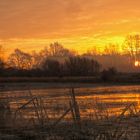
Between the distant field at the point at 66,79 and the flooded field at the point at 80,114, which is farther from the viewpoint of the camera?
the distant field at the point at 66,79

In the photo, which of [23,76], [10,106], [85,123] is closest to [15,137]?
[85,123]

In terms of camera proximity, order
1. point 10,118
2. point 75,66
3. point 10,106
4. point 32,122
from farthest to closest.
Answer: point 75,66 < point 10,106 < point 10,118 < point 32,122

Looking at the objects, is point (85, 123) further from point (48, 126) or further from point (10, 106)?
point (10, 106)

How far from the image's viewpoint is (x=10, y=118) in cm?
1652

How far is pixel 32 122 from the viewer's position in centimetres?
1533

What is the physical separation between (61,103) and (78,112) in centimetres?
132

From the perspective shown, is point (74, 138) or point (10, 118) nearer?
point (74, 138)

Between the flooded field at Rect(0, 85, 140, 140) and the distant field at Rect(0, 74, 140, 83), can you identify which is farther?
the distant field at Rect(0, 74, 140, 83)

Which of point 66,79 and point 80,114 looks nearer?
point 80,114

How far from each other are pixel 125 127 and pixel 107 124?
0.44 m

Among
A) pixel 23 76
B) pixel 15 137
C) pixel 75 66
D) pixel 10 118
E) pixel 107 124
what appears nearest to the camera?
pixel 107 124

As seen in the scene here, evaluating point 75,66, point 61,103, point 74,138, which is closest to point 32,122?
point 61,103

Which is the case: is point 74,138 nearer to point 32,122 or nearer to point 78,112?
point 78,112

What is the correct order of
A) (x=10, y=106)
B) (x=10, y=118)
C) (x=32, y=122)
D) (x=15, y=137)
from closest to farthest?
(x=15, y=137) → (x=32, y=122) → (x=10, y=118) → (x=10, y=106)
